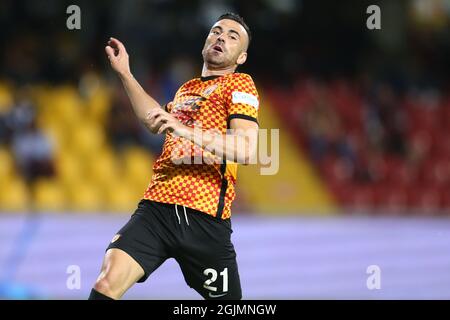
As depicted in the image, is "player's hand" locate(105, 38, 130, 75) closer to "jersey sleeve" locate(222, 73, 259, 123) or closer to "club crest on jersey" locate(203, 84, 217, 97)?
"club crest on jersey" locate(203, 84, 217, 97)

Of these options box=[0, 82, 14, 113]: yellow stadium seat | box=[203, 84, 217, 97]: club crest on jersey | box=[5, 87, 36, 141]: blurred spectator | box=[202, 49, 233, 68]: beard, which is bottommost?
box=[203, 84, 217, 97]: club crest on jersey

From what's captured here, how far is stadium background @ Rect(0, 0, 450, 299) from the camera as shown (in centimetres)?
942

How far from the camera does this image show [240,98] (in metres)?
4.71

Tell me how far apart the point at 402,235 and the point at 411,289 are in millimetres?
611

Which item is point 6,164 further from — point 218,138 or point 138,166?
point 218,138

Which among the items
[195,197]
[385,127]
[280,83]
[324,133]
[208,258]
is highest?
[280,83]

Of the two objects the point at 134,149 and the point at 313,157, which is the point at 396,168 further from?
the point at 134,149

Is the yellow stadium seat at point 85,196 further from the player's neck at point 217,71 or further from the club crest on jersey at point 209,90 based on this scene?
the club crest on jersey at point 209,90

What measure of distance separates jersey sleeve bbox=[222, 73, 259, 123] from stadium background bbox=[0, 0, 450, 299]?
4607 mm

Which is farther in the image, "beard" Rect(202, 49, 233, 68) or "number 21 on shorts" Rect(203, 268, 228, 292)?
"beard" Rect(202, 49, 233, 68)

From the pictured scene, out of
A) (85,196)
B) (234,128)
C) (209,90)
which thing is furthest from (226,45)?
(85,196)

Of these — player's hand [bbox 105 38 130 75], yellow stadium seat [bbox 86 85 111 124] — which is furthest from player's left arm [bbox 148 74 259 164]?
yellow stadium seat [bbox 86 85 111 124]

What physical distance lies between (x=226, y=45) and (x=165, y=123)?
786 mm

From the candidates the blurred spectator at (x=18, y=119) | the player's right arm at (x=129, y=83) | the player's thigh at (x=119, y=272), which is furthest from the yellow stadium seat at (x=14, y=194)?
the player's thigh at (x=119, y=272)
